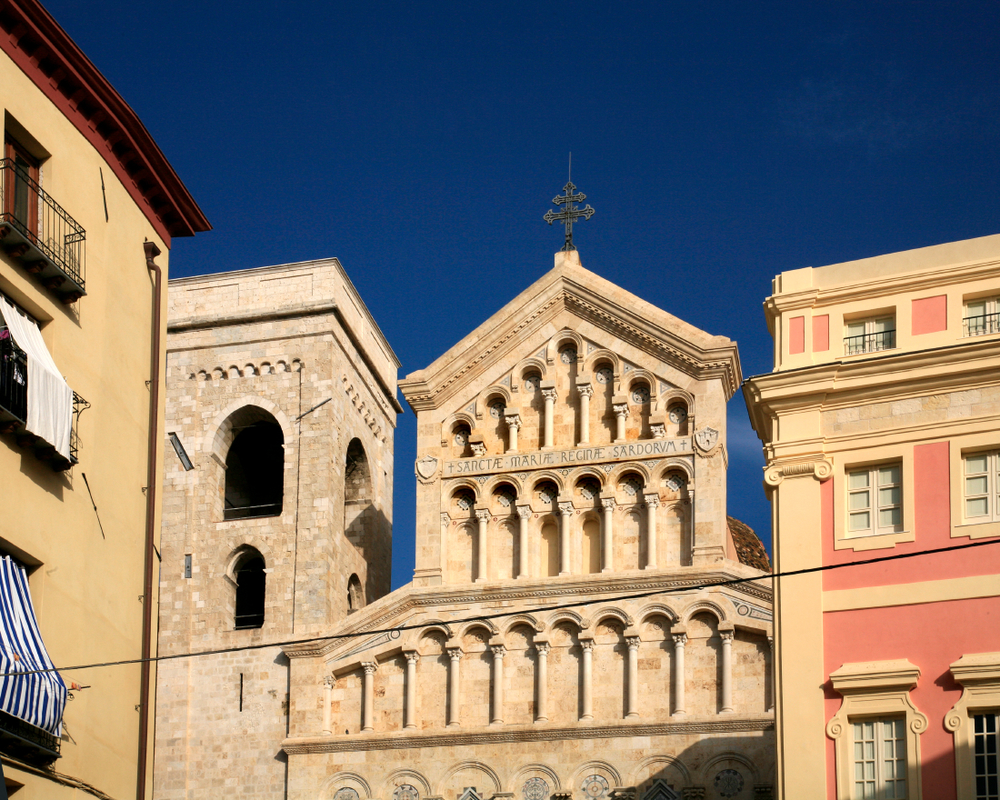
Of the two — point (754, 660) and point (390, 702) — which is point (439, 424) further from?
point (754, 660)

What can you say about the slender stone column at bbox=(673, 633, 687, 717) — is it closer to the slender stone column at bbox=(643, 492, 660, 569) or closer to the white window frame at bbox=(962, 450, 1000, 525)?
the slender stone column at bbox=(643, 492, 660, 569)

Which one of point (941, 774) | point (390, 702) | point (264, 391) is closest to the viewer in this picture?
point (941, 774)

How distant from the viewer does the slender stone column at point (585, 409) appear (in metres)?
47.5

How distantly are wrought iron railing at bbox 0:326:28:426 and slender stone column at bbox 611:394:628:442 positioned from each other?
19912 mm

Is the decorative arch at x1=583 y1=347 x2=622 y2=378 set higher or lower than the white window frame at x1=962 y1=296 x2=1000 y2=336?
higher

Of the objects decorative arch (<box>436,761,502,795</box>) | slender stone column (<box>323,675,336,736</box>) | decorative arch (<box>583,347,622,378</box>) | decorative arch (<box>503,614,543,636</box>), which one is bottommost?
decorative arch (<box>436,761,502,795</box>)

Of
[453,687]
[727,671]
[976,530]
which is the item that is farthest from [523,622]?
[976,530]

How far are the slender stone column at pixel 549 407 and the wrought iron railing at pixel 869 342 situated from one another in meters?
17.2

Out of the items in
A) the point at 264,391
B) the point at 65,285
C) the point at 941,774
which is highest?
the point at 264,391

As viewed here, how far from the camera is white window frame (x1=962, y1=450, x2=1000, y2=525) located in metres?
29.0

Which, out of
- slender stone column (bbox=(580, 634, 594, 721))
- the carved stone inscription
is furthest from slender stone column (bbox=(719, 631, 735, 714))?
the carved stone inscription

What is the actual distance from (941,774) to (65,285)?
1552cm

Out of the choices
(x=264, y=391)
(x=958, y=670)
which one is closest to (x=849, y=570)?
(x=958, y=670)

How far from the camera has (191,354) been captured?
54156 millimetres
